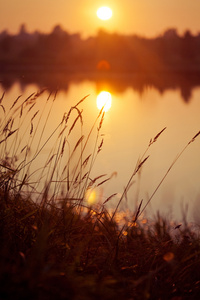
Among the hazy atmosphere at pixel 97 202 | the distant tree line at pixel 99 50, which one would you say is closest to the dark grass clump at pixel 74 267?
the hazy atmosphere at pixel 97 202

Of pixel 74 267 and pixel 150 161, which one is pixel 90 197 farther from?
pixel 150 161

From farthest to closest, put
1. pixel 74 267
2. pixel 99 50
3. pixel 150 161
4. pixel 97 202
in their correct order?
pixel 99 50 < pixel 150 161 < pixel 97 202 < pixel 74 267

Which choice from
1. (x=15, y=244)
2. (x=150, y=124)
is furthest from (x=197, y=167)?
(x=15, y=244)

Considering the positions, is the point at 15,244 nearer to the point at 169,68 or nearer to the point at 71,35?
the point at 169,68

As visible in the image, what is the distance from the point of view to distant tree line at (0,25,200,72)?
3672cm

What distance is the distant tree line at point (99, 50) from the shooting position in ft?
120

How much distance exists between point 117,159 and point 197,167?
2.57ft

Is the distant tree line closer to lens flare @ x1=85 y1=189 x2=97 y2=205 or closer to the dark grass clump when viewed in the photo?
lens flare @ x1=85 y1=189 x2=97 y2=205

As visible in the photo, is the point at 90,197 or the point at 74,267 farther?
the point at 90,197

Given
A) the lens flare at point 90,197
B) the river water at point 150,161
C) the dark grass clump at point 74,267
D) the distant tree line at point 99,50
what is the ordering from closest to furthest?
the dark grass clump at point 74,267
the lens flare at point 90,197
the river water at point 150,161
the distant tree line at point 99,50

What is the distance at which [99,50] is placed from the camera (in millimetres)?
38156

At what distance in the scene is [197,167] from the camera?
4.23 m

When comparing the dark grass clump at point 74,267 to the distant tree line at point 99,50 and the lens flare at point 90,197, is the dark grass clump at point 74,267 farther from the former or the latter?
the distant tree line at point 99,50

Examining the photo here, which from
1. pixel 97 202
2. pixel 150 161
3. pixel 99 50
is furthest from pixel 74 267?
pixel 99 50
